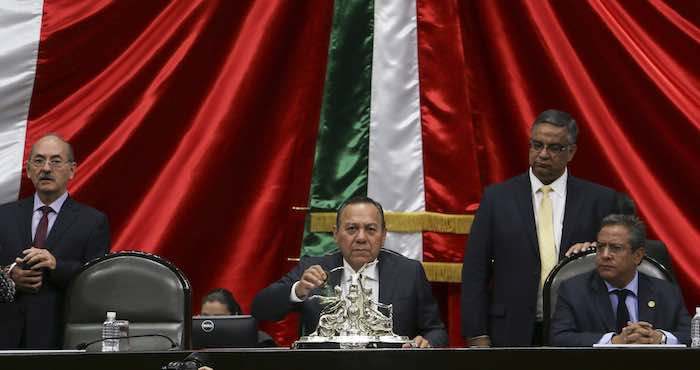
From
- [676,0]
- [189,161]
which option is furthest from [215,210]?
[676,0]

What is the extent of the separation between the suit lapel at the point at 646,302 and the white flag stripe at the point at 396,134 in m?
1.67

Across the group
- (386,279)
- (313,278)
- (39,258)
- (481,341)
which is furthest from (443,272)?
(39,258)

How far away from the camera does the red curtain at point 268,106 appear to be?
620 centimetres

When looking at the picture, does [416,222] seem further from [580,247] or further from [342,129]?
[580,247]

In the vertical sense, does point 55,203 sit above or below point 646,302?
above

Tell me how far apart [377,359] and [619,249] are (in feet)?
5.23

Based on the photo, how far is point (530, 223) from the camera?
5.48 metres

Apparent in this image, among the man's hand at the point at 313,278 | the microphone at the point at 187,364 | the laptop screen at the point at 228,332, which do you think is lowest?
the microphone at the point at 187,364

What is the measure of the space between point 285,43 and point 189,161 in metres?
0.74

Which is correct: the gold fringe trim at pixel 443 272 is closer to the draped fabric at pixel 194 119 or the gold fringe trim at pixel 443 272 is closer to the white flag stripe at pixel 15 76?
the draped fabric at pixel 194 119

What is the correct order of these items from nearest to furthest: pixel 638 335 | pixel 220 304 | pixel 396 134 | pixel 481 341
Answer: pixel 638 335
pixel 481 341
pixel 220 304
pixel 396 134

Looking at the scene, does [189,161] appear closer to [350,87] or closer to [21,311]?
[350,87]

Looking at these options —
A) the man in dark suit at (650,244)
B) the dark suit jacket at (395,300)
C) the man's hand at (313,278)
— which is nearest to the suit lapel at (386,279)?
the dark suit jacket at (395,300)

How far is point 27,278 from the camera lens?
16.9ft
